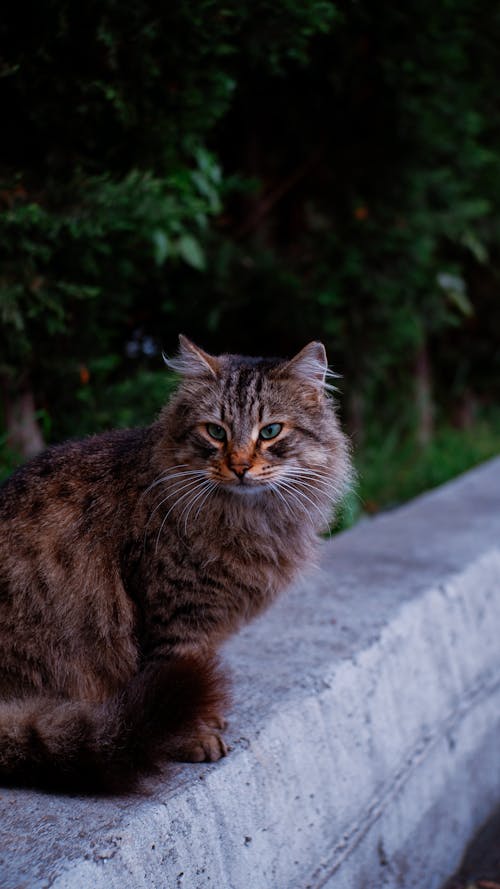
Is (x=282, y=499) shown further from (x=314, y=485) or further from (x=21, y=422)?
(x=21, y=422)

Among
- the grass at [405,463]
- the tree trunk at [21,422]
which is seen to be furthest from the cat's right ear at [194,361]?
the grass at [405,463]

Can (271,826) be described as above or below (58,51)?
below

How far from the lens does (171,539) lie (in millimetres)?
1965

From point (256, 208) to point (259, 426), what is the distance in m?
2.95

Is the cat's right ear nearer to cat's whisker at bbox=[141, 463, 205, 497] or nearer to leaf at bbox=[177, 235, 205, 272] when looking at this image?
cat's whisker at bbox=[141, 463, 205, 497]

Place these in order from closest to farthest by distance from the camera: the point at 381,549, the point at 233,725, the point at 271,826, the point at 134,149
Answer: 1. the point at 271,826
2. the point at 233,725
3. the point at 134,149
4. the point at 381,549

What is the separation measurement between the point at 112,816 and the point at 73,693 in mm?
394

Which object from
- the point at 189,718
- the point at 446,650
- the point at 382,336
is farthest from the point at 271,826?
the point at 382,336

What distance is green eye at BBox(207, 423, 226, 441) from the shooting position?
202cm

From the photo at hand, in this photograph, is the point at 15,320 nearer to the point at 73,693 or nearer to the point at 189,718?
the point at 73,693

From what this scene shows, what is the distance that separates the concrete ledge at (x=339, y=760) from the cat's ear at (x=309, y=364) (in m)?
0.75

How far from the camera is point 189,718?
1.67m

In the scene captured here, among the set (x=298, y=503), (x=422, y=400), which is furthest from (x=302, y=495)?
(x=422, y=400)

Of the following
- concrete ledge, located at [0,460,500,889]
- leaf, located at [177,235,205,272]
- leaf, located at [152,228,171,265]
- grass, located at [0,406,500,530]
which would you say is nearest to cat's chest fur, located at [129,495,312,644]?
concrete ledge, located at [0,460,500,889]
